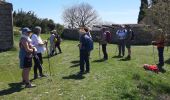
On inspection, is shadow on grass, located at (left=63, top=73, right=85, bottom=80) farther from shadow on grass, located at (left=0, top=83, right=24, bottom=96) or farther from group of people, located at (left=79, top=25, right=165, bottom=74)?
shadow on grass, located at (left=0, top=83, right=24, bottom=96)

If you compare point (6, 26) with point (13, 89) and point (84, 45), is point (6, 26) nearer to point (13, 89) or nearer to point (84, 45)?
point (84, 45)

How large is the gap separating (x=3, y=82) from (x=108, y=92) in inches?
176

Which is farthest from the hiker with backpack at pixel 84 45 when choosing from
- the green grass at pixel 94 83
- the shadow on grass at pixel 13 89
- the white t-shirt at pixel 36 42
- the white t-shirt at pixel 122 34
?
the white t-shirt at pixel 122 34

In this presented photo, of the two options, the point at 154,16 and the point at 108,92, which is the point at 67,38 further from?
the point at 108,92

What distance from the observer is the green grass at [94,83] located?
49.4 ft

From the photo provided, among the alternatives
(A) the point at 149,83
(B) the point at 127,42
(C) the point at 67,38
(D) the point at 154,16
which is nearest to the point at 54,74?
(A) the point at 149,83

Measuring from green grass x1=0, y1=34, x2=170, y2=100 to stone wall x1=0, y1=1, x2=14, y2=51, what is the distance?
6.48m

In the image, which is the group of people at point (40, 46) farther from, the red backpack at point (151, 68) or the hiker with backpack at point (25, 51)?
the red backpack at point (151, 68)

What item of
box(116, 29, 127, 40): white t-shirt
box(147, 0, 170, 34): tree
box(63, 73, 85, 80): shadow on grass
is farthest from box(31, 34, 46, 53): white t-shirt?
box(147, 0, 170, 34): tree

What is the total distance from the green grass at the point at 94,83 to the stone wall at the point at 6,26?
6479 mm

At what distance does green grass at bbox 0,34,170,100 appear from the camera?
15070mm

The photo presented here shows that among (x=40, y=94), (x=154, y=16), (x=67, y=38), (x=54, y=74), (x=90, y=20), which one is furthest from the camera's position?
(x=90, y=20)

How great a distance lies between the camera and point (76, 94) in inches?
589

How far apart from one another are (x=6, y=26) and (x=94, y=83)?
16.3 m
